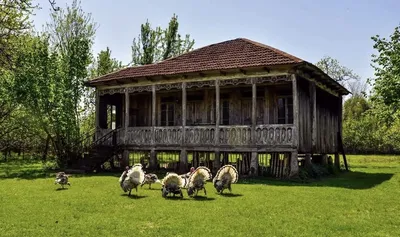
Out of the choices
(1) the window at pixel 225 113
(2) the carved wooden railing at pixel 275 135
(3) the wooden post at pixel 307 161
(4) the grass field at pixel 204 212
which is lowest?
(4) the grass field at pixel 204 212

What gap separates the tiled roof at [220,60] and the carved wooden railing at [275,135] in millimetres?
2599

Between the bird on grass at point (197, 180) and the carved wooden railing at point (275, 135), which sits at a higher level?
the carved wooden railing at point (275, 135)

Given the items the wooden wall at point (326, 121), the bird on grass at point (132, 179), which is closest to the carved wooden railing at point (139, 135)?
the bird on grass at point (132, 179)

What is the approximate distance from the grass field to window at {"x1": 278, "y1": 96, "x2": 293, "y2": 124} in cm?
574

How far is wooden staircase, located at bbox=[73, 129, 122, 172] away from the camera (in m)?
20.5

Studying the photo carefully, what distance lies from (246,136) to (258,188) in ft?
13.7

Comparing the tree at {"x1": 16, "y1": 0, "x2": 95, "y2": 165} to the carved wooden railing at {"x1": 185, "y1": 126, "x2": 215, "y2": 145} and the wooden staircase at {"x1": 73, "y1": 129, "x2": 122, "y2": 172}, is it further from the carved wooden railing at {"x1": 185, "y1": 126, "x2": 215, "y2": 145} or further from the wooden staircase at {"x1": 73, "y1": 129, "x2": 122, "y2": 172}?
the carved wooden railing at {"x1": 185, "y1": 126, "x2": 215, "y2": 145}

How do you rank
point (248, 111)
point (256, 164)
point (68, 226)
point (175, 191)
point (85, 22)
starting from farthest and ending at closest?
point (85, 22), point (248, 111), point (256, 164), point (175, 191), point (68, 226)

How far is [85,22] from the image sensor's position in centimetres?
3000

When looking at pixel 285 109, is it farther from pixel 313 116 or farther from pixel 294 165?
pixel 294 165

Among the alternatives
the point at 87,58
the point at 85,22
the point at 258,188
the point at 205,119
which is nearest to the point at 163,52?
the point at 85,22

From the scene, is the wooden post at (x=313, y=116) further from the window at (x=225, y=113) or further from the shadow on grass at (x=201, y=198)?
the shadow on grass at (x=201, y=198)

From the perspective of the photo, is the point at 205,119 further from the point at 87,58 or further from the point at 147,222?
the point at 147,222

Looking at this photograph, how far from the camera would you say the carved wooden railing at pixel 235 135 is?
18.0m
